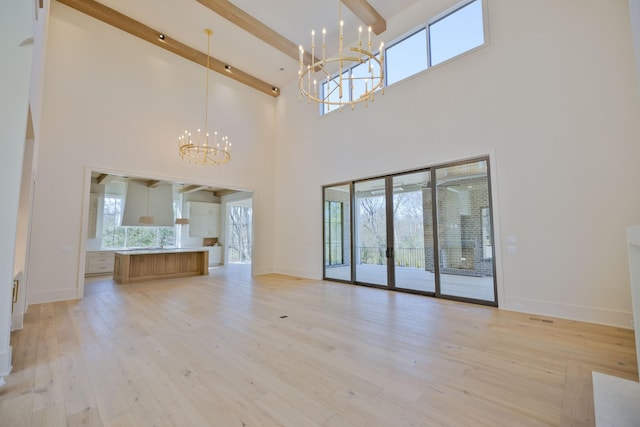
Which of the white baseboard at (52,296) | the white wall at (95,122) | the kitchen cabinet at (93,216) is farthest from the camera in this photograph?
the kitchen cabinet at (93,216)

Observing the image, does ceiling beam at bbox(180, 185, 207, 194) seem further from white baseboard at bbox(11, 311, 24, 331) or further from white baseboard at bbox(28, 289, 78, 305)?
white baseboard at bbox(11, 311, 24, 331)

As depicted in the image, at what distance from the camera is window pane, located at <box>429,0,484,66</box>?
4.96 m

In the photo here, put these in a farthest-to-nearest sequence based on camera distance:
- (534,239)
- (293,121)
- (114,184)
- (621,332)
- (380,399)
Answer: (114,184) → (293,121) → (534,239) → (621,332) → (380,399)

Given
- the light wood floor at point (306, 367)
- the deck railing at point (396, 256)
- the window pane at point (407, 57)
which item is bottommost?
the light wood floor at point (306, 367)

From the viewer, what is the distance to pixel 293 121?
27.3 feet

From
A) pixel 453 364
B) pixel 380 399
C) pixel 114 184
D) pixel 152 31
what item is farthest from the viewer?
pixel 114 184

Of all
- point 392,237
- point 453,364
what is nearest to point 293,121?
point 392,237

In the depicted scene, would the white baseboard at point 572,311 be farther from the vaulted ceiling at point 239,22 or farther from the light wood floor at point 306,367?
the vaulted ceiling at point 239,22

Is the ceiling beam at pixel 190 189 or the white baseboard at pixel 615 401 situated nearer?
the white baseboard at pixel 615 401

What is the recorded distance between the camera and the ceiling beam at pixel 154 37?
18.3 ft

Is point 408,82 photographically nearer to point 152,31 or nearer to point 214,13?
point 214,13

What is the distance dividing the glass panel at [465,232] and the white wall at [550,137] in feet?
0.74

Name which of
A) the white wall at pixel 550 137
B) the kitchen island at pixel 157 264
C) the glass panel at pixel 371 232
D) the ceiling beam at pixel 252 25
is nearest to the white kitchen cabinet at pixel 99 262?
the kitchen island at pixel 157 264

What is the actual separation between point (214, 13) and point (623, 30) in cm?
693
